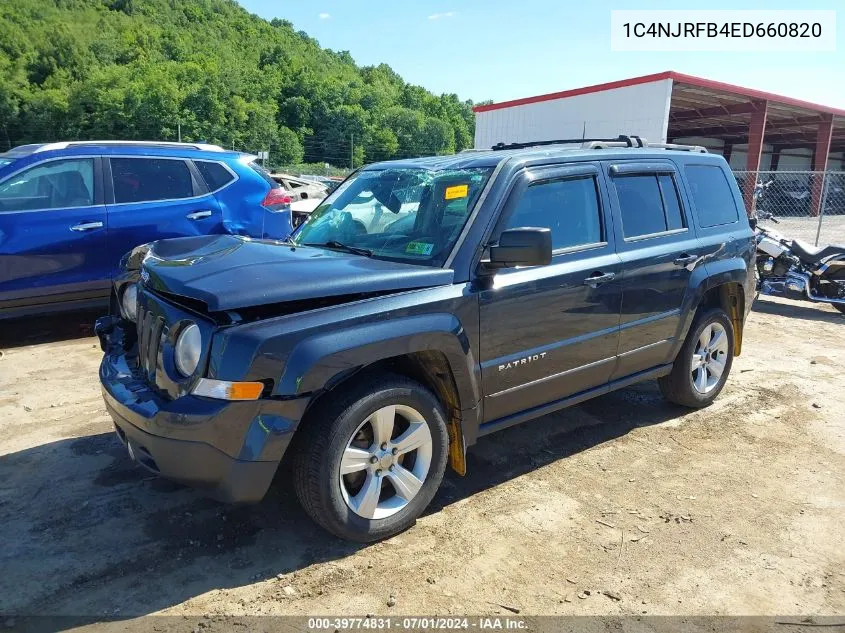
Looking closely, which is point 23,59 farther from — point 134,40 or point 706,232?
point 706,232

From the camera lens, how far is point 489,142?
26.3 m

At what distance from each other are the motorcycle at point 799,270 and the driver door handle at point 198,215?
23.1 feet

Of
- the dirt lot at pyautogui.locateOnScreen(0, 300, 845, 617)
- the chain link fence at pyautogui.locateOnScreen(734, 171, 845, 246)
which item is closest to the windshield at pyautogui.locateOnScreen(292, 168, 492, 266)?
the dirt lot at pyautogui.locateOnScreen(0, 300, 845, 617)

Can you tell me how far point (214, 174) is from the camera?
6887 mm

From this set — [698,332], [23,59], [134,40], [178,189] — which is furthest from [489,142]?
[134,40]

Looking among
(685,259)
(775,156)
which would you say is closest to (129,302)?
(685,259)

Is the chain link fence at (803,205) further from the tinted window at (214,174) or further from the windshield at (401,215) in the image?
the windshield at (401,215)

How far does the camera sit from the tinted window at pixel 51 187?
Result: 19.3ft

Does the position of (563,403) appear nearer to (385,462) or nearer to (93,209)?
(385,462)

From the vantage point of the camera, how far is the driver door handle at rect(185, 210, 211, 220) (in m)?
6.61

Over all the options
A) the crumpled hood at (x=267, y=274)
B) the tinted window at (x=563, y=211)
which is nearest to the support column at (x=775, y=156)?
the tinted window at (x=563, y=211)

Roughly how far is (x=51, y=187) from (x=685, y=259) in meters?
5.72

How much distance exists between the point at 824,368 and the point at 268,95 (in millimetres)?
107141

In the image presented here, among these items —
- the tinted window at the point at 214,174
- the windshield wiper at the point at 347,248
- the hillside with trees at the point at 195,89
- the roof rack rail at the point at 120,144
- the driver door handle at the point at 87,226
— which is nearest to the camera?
the windshield wiper at the point at 347,248
